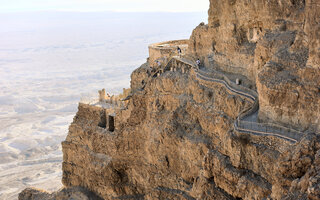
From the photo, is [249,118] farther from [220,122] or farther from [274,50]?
[274,50]

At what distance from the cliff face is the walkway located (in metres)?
0.89

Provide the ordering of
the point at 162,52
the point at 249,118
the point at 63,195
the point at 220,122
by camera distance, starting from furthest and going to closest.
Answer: the point at 63,195, the point at 162,52, the point at 220,122, the point at 249,118

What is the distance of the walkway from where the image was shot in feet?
73.4

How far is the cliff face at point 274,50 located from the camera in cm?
2211

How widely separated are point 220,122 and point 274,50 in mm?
5783

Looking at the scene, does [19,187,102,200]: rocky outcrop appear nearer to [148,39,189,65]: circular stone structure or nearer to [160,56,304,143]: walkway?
[148,39,189,65]: circular stone structure

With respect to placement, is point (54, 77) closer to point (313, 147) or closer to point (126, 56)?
A: point (126, 56)

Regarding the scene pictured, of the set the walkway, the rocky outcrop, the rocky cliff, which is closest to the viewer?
the rocky cliff

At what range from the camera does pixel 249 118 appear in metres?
25.7

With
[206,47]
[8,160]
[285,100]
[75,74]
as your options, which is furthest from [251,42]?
[75,74]

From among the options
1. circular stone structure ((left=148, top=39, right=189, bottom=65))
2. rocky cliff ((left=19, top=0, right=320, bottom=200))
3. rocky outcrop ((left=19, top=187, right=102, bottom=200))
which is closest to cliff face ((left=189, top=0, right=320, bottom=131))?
rocky cliff ((left=19, top=0, right=320, bottom=200))

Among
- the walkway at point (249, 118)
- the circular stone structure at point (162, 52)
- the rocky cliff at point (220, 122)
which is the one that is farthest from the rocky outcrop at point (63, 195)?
the walkway at point (249, 118)

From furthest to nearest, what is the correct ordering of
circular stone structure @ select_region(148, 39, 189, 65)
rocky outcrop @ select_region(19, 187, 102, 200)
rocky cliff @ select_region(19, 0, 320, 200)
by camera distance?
rocky outcrop @ select_region(19, 187, 102, 200)
circular stone structure @ select_region(148, 39, 189, 65)
rocky cliff @ select_region(19, 0, 320, 200)

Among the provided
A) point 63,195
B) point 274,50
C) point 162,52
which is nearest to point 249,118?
point 274,50
